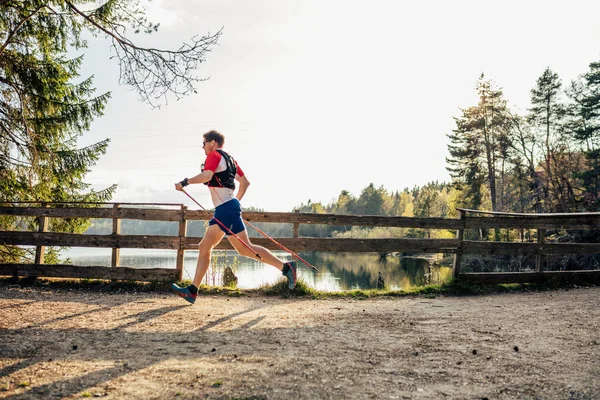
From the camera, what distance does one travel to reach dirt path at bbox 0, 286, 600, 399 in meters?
2.97

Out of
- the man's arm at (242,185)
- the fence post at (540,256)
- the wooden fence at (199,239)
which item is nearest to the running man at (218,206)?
the man's arm at (242,185)

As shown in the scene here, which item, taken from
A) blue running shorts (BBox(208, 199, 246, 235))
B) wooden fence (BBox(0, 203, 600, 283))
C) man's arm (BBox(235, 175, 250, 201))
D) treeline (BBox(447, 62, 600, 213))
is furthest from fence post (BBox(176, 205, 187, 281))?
treeline (BBox(447, 62, 600, 213))

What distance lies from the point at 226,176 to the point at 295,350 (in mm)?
2621

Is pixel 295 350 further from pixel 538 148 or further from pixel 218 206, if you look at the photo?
pixel 538 148

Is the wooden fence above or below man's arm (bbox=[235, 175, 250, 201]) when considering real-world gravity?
below

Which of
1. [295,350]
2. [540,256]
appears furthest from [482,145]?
[295,350]

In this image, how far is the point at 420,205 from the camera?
64.6 metres

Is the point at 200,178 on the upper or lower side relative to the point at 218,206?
upper

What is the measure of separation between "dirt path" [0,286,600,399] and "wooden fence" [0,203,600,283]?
50.0 inches

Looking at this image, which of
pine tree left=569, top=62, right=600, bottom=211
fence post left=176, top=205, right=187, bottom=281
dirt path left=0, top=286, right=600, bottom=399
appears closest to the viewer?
dirt path left=0, top=286, right=600, bottom=399

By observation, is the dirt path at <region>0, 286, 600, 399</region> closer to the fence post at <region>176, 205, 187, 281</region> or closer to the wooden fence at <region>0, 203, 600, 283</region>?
the fence post at <region>176, 205, 187, 281</region>

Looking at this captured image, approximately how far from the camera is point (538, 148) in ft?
103

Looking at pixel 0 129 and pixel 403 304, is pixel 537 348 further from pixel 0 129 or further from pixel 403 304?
pixel 0 129

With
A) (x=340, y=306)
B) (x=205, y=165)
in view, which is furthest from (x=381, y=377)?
(x=205, y=165)
